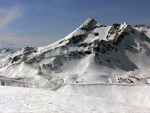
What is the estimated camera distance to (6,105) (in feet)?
70.1

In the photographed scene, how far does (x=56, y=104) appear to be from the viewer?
73.9 feet

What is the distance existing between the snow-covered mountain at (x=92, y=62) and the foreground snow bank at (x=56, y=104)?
5257 centimetres

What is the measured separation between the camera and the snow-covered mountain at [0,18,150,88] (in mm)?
95700

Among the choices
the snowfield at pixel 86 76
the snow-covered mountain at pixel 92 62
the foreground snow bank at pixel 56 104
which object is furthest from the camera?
the snow-covered mountain at pixel 92 62

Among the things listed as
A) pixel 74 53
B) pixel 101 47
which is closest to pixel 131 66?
pixel 101 47

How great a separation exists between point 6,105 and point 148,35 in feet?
510

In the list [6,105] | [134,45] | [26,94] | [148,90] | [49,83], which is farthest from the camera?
[134,45]

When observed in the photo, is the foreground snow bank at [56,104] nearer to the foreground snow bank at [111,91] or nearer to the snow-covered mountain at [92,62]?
the foreground snow bank at [111,91]

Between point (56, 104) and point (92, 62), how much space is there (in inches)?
3613

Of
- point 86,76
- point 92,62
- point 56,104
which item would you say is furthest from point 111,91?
point 92,62

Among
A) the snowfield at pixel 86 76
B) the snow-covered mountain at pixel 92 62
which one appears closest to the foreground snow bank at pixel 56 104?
the snowfield at pixel 86 76

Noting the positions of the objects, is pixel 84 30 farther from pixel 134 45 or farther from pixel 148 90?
pixel 148 90

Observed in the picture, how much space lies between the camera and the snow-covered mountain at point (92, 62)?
95.7 metres

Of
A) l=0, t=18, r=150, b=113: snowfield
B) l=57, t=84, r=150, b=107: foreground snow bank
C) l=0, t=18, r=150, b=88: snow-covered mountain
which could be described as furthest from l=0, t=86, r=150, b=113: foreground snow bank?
l=0, t=18, r=150, b=88: snow-covered mountain
